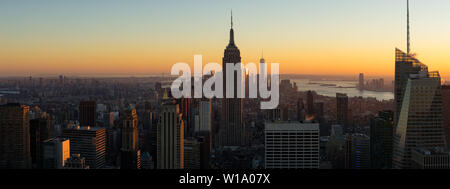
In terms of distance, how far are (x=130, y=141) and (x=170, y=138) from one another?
1.78 metres

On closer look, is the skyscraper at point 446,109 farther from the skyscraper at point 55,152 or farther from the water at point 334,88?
the skyscraper at point 55,152

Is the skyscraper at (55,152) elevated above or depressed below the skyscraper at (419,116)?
below

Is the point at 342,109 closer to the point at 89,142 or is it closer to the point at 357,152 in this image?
the point at 357,152

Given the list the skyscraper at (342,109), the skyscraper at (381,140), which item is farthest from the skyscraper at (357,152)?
the skyscraper at (342,109)

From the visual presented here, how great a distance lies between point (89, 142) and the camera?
16359 millimetres

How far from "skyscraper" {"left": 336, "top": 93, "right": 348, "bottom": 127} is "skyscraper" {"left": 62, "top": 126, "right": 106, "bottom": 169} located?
9.18 metres

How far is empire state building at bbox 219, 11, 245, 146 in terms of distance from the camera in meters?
20.2

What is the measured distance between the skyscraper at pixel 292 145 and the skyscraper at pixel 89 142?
6709mm

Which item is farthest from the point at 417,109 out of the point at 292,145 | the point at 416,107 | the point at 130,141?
the point at 130,141

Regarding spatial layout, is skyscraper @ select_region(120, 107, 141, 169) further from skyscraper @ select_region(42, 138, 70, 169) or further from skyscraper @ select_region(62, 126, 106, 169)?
skyscraper @ select_region(42, 138, 70, 169)

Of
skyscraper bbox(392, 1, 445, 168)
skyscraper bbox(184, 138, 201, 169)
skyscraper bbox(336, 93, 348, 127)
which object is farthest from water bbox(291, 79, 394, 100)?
skyscraper bbox(184, 138, 201, 169)

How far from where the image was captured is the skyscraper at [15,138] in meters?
14.0
